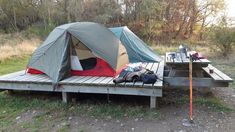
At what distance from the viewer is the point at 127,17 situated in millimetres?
17203

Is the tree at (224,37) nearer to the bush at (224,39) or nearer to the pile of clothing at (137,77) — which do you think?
the bush at (224,39)

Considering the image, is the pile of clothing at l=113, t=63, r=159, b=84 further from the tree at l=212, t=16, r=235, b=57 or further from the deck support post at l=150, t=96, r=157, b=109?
the tree at l=212, t=16, r=235, b=57

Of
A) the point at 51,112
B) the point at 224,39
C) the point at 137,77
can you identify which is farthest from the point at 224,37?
the point at 51,112

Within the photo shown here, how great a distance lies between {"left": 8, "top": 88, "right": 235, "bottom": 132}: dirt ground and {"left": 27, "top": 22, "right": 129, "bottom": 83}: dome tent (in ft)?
3.13

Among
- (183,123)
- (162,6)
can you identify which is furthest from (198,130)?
(162,6)

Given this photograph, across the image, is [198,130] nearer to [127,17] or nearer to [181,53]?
[181,53]

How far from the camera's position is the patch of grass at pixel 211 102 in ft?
12.0

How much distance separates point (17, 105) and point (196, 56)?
3.15 meters

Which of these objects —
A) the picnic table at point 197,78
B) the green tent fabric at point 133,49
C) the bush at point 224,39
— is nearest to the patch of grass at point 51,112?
the picnic table at point 197,78

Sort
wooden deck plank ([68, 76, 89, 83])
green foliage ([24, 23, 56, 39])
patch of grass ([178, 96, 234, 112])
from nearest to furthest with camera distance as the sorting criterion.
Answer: patch of grass ([178, 96, 234, 112])
wooden deck plank ([68, 76, 89, 83])
green foliage ([24, 23, 56, 39])

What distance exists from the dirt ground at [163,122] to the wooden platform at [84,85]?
0.39m

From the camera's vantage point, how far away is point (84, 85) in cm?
392

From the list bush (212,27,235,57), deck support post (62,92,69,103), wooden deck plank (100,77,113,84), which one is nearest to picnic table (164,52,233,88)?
wooden deck plank (100,77,113,84)

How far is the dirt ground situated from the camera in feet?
10.2
